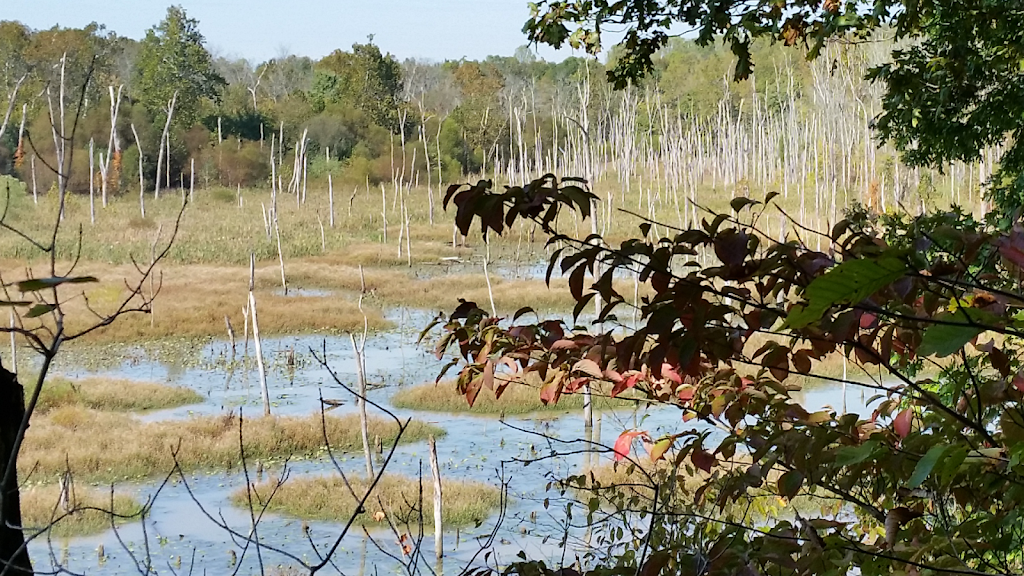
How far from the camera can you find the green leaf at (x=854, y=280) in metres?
→ 0.71

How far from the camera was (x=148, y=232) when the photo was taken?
30.6m

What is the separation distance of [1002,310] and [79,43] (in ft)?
161

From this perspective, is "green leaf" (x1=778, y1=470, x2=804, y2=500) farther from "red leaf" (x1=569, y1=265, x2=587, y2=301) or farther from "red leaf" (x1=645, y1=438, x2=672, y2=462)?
"red leaf" (x1=569, y1=265, x2=587, y2=301)

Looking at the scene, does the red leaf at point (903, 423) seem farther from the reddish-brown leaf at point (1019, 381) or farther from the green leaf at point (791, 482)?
the reddish-brown leaf at point (1019, 381)

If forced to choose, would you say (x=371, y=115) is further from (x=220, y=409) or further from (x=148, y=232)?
(x=220, y=409)

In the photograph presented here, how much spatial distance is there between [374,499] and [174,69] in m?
36.2

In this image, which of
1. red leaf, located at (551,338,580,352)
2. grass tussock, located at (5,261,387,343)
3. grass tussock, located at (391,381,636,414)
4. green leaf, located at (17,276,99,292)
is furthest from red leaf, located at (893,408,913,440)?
grass tussock, located at (5,261,387,343)

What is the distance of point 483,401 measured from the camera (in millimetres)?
13234

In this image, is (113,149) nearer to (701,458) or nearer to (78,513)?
(78,513)

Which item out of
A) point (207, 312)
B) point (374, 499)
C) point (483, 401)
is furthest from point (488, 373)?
point (207, 312)

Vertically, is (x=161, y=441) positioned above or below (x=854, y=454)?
below

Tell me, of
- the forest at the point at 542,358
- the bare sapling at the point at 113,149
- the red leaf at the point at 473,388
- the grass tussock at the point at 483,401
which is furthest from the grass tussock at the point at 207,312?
the red leaf at the point at 473,388

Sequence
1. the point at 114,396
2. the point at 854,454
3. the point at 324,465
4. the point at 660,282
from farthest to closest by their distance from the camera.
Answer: the point at 114,396, the point at 324,465, the point at 660,282, the point at 854,454

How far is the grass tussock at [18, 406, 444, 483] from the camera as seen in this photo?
410 inches
